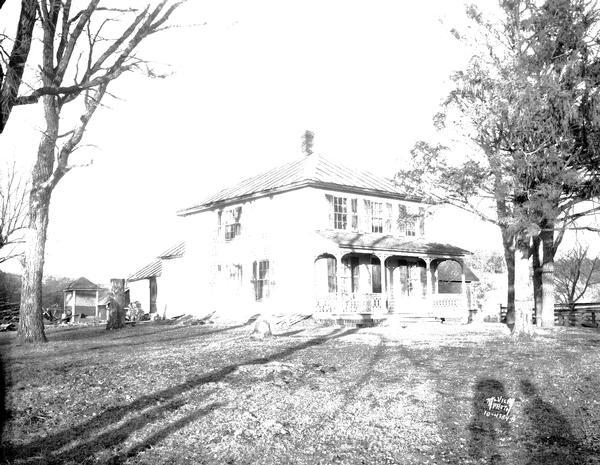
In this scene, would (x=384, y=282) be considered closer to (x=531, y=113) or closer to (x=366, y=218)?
(x=366, y=218)

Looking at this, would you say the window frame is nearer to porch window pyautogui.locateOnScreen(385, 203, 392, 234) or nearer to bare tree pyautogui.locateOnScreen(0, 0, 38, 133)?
porch window pyautogui.locateOnScreen(385, 203, 392, 234)

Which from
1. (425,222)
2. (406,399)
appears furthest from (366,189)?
(406,399)

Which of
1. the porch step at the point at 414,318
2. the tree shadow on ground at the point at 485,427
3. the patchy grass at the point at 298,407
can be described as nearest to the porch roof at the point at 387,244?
the porch step at the point at 414,318

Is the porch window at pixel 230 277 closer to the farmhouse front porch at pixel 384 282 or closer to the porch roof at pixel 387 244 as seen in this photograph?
the farmhouse front porch at pixel 384 282

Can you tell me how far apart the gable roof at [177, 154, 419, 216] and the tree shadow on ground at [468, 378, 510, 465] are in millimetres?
16882

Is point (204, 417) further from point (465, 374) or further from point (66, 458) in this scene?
point (465, 374)

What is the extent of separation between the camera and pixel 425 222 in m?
32.6

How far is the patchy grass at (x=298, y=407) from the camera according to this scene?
7613 millimetres

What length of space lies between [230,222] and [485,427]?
23.6m

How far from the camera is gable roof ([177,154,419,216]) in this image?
27719 mm

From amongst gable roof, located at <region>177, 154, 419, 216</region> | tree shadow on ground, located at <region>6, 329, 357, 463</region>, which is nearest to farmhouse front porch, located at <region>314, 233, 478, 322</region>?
gable roof, located at <region>177, 154, 419, 216</region>

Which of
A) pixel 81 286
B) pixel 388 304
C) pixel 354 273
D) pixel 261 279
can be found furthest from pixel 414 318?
pixel 81 286

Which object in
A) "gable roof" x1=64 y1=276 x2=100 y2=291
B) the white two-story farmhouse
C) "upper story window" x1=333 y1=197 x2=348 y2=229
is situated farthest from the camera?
"gable roof" x1=64 y1=276 x2=100 y2=291

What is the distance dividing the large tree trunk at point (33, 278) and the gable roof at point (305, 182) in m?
12.2
